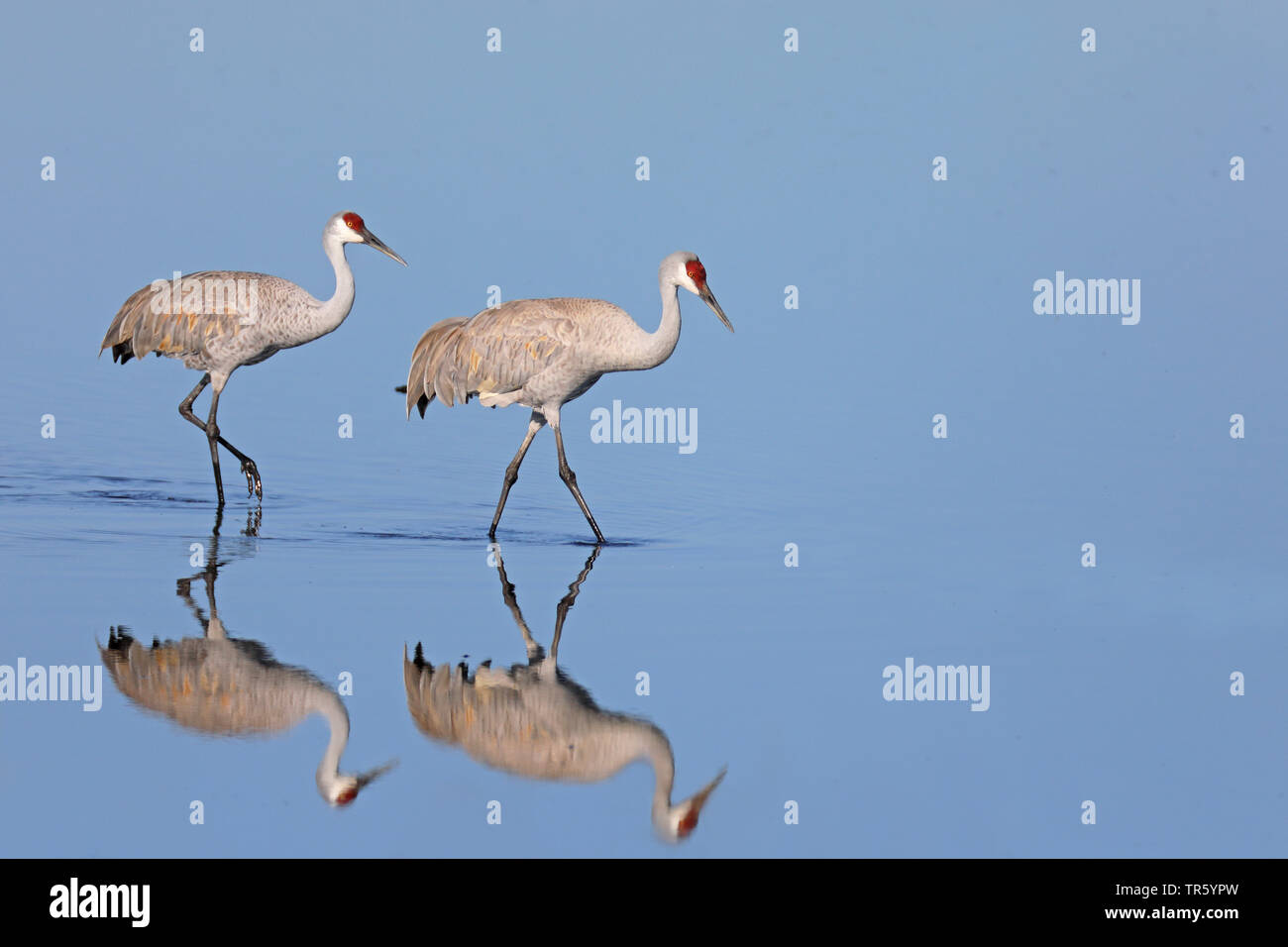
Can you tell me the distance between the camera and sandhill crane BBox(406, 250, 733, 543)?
40.3ft

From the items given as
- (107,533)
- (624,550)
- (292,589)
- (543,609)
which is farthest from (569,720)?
(107,533)

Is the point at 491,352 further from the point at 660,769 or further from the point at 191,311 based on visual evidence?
the point at 660,769

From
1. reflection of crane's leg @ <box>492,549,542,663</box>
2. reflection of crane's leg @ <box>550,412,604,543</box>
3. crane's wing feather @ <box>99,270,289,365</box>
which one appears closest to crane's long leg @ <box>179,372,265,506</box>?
crane's wing feather @ <box>99,270,289,365</box>

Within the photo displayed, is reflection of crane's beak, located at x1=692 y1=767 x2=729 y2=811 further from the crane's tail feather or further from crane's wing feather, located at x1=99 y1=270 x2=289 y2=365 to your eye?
crane's wing feather, located at x1=99 y1=270 x2=289 y2=365

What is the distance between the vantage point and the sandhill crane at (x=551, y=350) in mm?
12281

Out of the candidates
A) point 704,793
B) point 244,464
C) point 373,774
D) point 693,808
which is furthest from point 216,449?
point 693,808

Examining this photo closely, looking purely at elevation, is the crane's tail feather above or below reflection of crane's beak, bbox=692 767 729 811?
above

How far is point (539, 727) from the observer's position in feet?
25.5

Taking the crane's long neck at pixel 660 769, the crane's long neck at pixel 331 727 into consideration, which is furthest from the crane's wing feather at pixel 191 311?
the crane's long neck at pixel 660 769

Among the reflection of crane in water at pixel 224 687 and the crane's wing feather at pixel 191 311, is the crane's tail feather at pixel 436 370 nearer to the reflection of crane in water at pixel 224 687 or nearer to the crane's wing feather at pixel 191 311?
the crane's wing feather at pixel 191 311

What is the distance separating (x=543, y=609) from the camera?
32.4 ft

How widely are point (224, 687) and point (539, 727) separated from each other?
145 centimetres

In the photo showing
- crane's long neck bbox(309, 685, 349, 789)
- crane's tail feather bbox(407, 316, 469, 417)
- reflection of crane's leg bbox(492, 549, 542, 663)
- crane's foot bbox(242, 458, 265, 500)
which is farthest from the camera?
crane's foot bbox(242, 458, 265, 500)

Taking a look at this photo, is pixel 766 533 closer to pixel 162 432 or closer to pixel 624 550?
pixel 624 550
